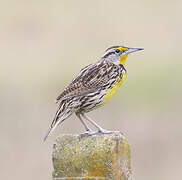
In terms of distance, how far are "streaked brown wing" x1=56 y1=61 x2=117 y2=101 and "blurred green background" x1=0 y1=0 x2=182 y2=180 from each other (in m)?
3.33

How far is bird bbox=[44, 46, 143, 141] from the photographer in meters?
5.16

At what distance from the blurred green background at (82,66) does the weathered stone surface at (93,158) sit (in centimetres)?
453

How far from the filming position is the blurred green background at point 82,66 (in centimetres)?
923

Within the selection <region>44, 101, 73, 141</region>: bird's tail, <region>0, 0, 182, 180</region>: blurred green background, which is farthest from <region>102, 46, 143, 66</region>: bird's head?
<region>0, 0, 182, 180</region>: blurred green background

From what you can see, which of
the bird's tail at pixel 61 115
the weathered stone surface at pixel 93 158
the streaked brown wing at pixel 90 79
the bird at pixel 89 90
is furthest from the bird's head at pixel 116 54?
the weathered stone surface at pixel 93 158

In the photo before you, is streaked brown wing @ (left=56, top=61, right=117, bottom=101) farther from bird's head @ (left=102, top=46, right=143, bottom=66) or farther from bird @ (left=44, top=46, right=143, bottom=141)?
bird's head @ (left=102, top=46, right=143, bottom=66)

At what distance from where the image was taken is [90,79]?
17.7 feet

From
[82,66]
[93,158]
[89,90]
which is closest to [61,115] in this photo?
[89,90]

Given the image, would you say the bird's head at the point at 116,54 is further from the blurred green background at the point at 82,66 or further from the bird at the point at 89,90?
the blurred green background at the point at 82,66

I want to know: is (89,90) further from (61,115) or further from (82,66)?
(82,66)
